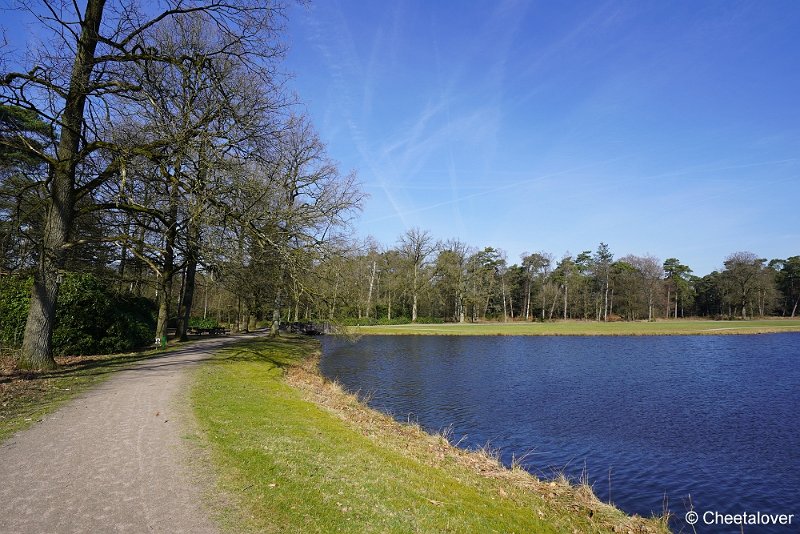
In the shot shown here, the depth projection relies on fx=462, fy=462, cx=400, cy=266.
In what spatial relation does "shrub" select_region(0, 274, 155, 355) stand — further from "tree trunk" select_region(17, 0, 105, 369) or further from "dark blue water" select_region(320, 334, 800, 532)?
"dark blue water" select_region(320, 334, 800, 532)

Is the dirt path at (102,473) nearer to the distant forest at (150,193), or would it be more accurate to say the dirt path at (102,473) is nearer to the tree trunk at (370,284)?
the distant forest at (150,193)

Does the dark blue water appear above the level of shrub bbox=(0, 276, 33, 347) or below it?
below

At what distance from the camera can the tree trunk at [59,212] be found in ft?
41.2

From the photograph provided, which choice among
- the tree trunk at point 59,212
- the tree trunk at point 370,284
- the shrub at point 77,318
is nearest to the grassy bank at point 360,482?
the tree trunk at point 59,212

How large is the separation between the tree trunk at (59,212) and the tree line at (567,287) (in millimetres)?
58990

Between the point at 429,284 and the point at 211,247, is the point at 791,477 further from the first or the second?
the point at 429,284

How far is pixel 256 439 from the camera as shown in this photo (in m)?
7.81

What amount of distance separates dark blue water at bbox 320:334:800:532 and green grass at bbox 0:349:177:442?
8.62m

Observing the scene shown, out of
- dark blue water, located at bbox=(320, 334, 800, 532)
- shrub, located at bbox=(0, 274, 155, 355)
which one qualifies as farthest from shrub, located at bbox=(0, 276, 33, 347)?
dark blue water, located at bbox=(320, 334, 800, 532)

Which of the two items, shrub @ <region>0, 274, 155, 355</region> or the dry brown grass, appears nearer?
the dry brown grass

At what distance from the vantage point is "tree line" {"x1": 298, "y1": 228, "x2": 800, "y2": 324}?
7850 cm

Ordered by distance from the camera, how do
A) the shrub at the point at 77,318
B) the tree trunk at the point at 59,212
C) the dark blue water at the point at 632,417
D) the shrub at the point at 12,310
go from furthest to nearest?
the shrub at the point at 77,318, the shrub at the point at 12,310, the tree trunk at the point at 59,212, the dark blue water at the point at 632,417

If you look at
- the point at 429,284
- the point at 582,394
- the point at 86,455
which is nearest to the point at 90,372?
the point at 86,455

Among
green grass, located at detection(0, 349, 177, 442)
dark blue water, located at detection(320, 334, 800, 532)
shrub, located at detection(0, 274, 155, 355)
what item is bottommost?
dark blue water, located at detection(320, 334, 800, 532)
